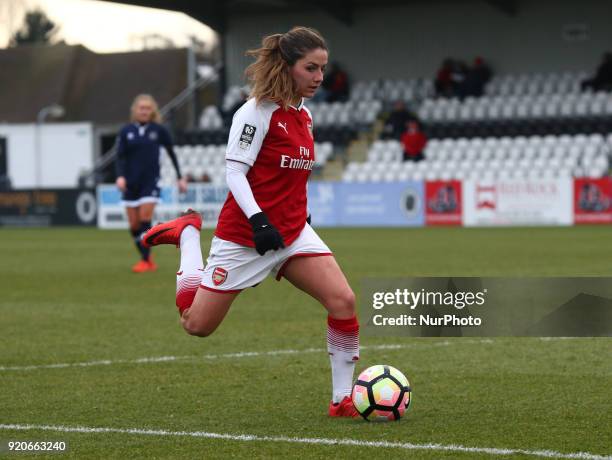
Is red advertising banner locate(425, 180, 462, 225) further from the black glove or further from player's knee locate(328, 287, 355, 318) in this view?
the black glove

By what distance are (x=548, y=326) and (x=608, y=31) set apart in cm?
3164

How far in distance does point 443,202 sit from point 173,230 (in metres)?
22.7

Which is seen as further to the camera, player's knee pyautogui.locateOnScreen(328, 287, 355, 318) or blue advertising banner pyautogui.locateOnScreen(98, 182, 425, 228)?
blue advertising banner pyautogui.locateOnScreen(98, 182, 425, 228)

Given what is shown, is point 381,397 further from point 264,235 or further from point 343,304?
point 264,235

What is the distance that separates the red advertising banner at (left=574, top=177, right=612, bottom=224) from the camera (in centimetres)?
2748

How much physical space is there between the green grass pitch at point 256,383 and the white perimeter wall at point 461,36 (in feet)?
81.8

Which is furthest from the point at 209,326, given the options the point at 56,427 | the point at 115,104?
the point at 115,104

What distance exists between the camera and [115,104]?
4831 cm

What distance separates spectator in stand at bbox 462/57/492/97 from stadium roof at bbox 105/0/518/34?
2399 millimetres

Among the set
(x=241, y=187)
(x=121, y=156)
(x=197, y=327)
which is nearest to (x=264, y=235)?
(x=241, y=187)

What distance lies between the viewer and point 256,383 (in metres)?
7.24

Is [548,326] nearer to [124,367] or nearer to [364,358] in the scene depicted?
[364,358]

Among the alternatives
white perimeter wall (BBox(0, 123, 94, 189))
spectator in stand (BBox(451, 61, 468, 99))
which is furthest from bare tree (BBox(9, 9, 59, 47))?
spectator in stand (BBox(451, 61, 468, 99))

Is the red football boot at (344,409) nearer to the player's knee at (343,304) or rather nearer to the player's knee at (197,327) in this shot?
the player's knee at (343,304)
